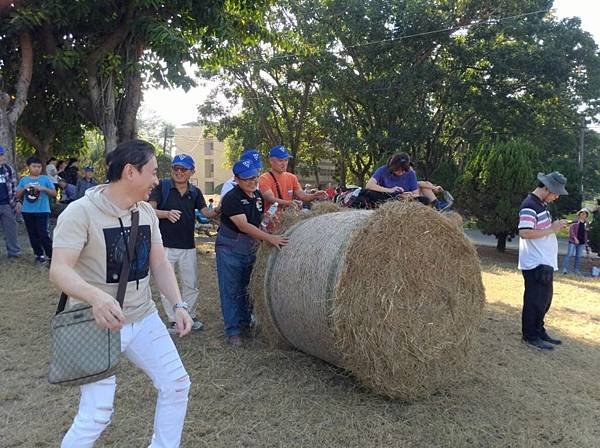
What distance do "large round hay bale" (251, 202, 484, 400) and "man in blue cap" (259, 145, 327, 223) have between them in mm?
956

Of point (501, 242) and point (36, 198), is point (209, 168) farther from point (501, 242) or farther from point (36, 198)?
point (36, 198)

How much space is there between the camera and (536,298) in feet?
18.9

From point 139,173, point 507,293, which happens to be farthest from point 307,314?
point 507,293

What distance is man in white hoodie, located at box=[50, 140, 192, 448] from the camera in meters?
2.49

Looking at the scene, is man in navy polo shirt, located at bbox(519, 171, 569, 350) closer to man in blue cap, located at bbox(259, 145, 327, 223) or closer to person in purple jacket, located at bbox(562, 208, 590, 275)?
man in blue cap, located at bbox(259, 145, 327, 223)

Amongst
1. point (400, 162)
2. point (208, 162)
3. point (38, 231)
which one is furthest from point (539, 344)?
point (208, 162)

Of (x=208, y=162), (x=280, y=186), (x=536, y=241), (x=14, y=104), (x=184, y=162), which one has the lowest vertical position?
(x=536, y=241)

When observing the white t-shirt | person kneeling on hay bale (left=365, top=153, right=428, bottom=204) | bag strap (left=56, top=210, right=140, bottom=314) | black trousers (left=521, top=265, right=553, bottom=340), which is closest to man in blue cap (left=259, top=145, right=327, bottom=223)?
person kneeling on hay bale (left=365, top=153, right=428, bottom=204)

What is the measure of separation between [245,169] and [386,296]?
Result: 6.30 feet

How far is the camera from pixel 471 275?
4.48 m

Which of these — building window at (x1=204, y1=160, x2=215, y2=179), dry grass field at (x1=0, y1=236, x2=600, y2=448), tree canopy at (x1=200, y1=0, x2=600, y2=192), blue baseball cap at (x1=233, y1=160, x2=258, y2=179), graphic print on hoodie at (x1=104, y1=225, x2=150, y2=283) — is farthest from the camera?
building window at (x1=204, y1=160, x2=215, y2=179)

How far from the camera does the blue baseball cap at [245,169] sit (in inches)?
199

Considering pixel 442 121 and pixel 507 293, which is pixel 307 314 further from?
pixel 442 121

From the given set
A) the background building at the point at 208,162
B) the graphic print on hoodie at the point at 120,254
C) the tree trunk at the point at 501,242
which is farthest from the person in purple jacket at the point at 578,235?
the background building at the point at 208,162
